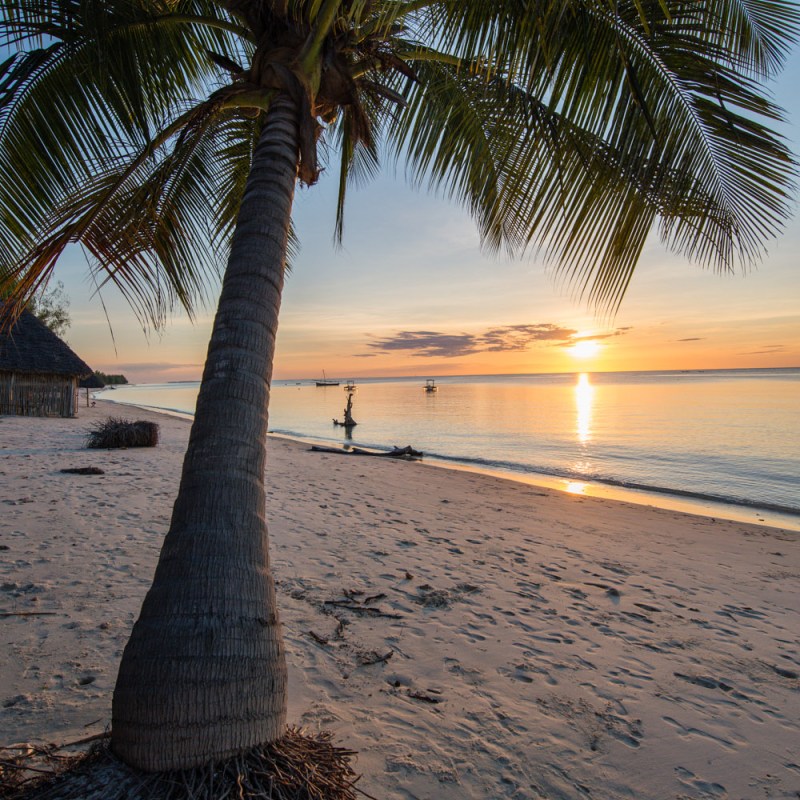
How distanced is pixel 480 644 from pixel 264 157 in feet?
11.9

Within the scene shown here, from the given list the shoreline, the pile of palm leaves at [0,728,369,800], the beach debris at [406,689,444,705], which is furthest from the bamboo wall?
the pile of palm leaves at [0,728,369,800]

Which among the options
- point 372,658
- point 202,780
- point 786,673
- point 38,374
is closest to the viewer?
point 202,780

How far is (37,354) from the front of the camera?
71.4ft

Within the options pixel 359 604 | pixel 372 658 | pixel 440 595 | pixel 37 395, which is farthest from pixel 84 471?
pixel 37 395

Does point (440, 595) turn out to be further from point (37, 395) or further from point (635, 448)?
point (37, 395)

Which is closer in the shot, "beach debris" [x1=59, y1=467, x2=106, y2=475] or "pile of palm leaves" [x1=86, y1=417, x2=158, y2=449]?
"beach debris" [x1=59, y1=467, x2=106, y2=475]

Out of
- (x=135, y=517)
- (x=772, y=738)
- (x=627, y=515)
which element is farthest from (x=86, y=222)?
(x=627, y=515)

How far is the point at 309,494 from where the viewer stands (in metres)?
9.94

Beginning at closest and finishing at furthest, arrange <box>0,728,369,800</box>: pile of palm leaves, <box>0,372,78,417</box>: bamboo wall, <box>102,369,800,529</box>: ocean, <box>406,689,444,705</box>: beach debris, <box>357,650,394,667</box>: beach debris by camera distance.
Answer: <box>0,728,369,800</box>: pile of palm leaves < <box>406,689,444,705</box>: beach debris < <box>357,650,394,667</box>: beach debris < <box>102,369,800,529</box>: ocean < <box>0,372,78,417</box>: bamboo wall

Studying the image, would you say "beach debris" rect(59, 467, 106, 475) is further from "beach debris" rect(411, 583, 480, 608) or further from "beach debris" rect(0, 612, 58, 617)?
"beach debris" rect(411, 583, 480, 608)

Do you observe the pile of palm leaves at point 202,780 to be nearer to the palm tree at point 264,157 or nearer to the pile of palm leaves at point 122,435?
the palm tree at point 264,157

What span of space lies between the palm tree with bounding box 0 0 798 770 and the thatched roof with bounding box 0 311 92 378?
20.6 m

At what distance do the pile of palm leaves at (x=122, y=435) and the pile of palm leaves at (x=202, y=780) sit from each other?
14.4 metres

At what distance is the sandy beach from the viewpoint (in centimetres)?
270
